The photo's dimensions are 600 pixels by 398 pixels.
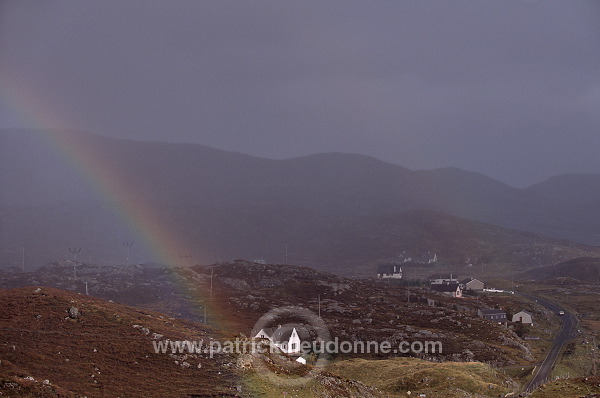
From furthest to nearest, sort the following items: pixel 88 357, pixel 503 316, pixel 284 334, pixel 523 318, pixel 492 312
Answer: pixel 492 312 → pixel 503 316 → pixel 523 318 → pixel 284 334 → pixel 88 357

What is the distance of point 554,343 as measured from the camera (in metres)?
94.9

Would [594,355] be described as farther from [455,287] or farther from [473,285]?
[473,285]

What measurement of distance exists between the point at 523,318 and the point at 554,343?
56.4 ft

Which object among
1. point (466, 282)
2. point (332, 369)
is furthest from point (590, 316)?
point (332, 369)

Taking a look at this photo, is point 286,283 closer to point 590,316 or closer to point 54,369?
point 590,316

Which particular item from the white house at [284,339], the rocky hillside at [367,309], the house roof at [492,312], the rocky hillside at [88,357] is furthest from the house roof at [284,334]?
the house roof at [492,312]

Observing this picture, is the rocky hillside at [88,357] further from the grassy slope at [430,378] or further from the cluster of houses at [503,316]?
the cluster of houses at [503,316]

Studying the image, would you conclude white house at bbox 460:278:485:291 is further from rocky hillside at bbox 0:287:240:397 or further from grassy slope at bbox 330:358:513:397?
rocky hillside at bbox 0:287:240:397

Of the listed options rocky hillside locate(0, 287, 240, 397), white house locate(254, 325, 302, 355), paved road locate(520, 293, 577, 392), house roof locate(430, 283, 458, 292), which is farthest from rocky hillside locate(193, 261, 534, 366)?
rocky hillside locate(0, 287, 240, 397)

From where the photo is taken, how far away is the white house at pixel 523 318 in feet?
364

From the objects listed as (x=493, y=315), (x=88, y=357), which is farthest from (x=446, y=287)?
(x=88, y=357)

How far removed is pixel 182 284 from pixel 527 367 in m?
95.2

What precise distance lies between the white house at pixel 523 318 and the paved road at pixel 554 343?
18.8ft

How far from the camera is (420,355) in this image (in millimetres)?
81062
